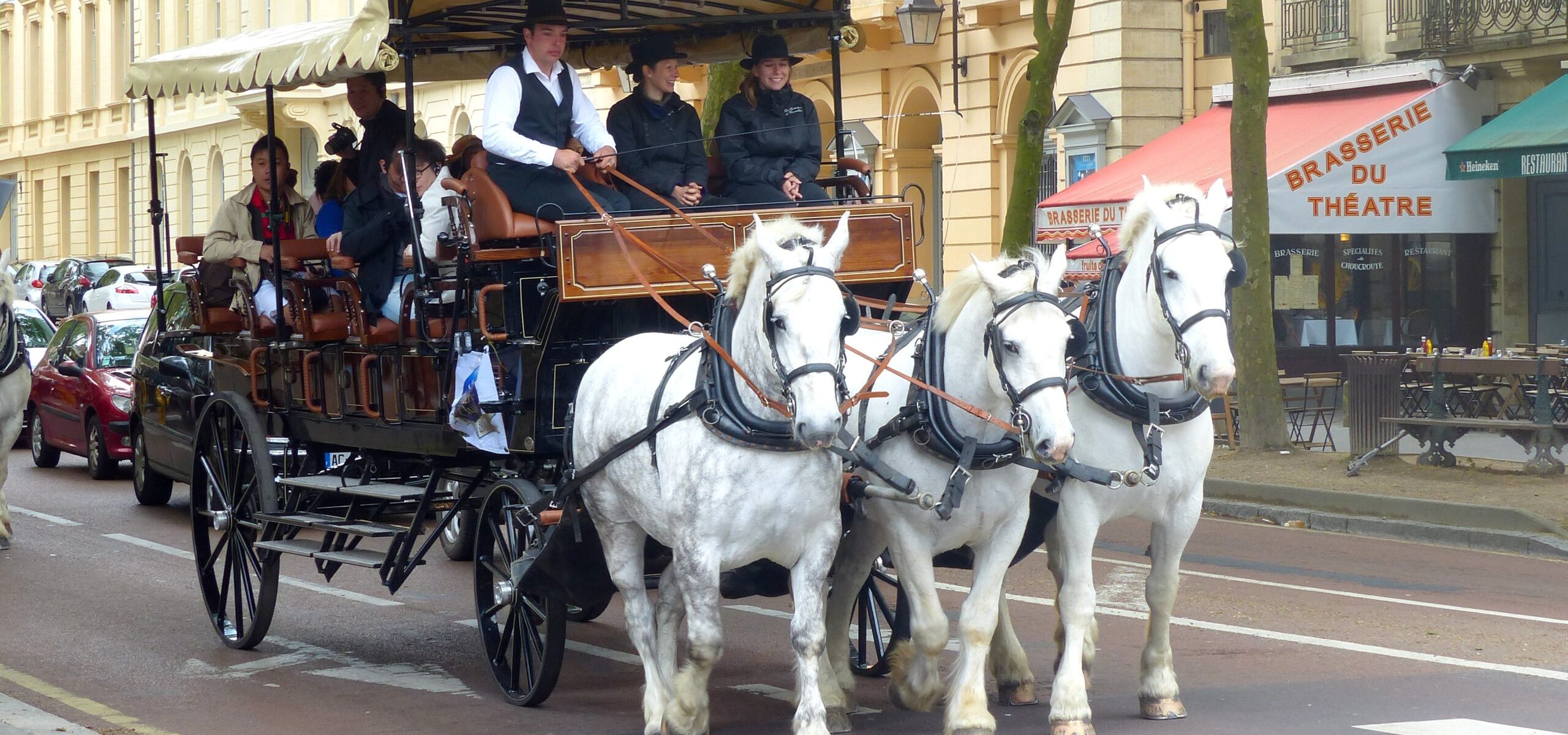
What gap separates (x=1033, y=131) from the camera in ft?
58.5

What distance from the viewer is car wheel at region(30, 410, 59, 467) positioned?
60.6 feet

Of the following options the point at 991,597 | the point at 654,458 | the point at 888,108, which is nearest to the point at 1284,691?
the point at 991,597

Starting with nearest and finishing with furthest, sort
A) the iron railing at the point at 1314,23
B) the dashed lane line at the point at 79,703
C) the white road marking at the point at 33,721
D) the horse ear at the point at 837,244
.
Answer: the horse ear at the point at 837,244 → the white road marking at the point at 33,721 → the dashed lane line at the point at 79,703 → the iron railing at the point at 1314,23

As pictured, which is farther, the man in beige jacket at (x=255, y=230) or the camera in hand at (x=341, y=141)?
the camera in hand at (x=341, y=141)

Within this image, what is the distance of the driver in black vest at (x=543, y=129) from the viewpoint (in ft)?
25.8

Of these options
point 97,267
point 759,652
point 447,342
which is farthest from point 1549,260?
point 97,267

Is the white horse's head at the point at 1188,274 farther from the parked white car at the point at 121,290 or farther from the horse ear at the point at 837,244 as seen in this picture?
the parked white car at the point at 121,290

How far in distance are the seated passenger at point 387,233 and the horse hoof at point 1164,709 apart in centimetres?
381

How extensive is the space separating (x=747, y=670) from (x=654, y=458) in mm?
2004

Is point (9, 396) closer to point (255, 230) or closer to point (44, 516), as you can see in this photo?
point (44, 516)

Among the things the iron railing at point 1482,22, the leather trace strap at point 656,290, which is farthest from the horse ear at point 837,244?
the iron railing at point 1482,22

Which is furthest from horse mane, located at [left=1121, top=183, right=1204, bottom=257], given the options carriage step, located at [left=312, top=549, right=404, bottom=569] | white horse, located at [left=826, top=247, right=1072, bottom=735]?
carriage step, located at [left=312, top=549, right=404, bottom=569]

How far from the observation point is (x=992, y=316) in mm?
6371

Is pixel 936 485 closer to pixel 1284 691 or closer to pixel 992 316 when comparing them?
pixel 992 316
